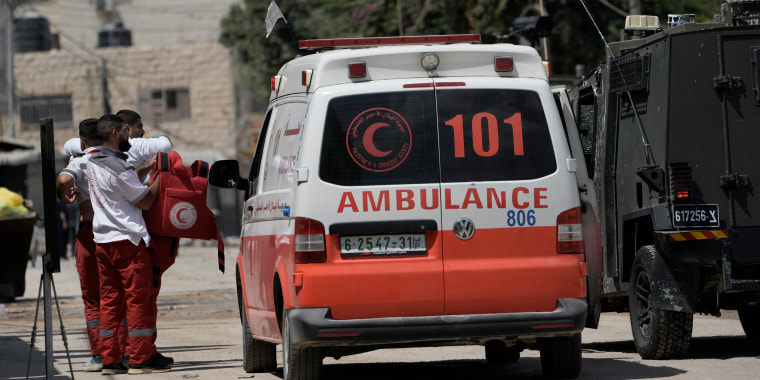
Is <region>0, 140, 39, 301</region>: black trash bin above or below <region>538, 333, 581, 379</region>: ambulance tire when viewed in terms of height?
above

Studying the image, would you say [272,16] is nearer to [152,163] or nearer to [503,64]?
[152,163]

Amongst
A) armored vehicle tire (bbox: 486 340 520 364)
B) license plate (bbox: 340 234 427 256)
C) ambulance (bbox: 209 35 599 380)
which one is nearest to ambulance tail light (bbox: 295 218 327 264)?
ambulance (bbox: 209 35 599 380)

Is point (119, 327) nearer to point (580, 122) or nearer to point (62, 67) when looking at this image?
point (580, 122)

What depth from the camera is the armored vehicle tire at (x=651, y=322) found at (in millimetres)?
10555

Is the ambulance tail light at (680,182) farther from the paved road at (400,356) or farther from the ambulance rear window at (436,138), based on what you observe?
the ambulance rear window at (436,138)

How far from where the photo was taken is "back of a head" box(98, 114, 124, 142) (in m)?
10.4

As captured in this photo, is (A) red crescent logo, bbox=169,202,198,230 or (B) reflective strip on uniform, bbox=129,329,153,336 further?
(A) red crescent logo, bbox=169,202,198,230

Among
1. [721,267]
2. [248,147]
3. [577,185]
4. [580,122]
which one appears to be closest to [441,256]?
[577,185]

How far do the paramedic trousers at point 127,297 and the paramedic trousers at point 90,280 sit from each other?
0.18 m

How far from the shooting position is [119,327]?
1063cm

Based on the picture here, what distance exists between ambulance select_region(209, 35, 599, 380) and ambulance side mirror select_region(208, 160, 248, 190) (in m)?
1.33

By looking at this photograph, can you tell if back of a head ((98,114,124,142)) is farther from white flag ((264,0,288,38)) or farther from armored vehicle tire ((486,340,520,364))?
armored vehicle tire ((486,340,520,364))

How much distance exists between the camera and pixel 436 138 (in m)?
8.57

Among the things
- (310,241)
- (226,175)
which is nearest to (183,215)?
(226,175)
